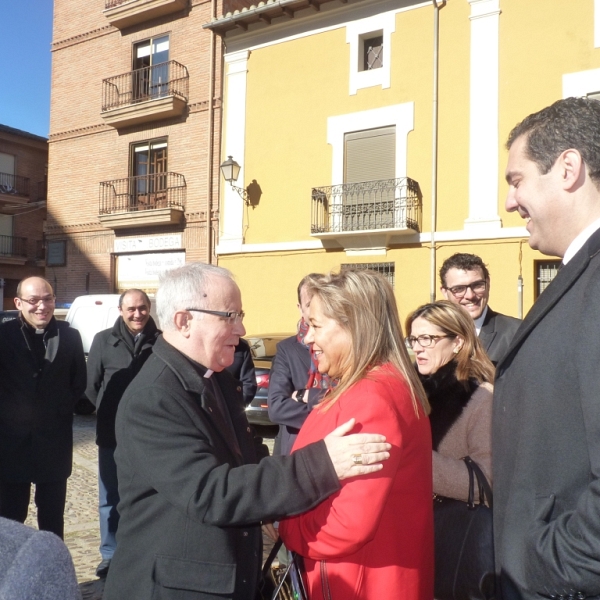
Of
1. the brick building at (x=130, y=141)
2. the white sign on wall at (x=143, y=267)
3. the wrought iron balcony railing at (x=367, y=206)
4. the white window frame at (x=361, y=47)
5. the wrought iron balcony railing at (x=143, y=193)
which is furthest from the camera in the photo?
the white sign on wall at (x=143, y=267)

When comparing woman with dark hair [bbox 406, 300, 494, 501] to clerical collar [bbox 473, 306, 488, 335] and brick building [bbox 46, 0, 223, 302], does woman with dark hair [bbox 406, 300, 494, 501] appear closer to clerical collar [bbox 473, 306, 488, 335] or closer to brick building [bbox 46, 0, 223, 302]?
clerical collar [bbox 473, 306, 488, 335]

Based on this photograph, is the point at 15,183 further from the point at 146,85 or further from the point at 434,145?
the point at 434,145

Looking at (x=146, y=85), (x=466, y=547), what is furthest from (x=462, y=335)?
(x=146, y=85)

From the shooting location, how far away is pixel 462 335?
9.76ft

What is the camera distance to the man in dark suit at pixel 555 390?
1394 mm

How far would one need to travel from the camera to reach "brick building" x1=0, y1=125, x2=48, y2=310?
A: 26.0 metres

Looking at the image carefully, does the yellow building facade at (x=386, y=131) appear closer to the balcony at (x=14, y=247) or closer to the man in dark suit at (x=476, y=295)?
the man in dark suit at (x=476, y=295)

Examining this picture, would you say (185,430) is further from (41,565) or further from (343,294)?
(41,565)

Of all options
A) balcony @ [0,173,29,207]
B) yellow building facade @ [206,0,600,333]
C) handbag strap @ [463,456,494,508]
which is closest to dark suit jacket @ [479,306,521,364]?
handbag strap @ [463,456,494,508]

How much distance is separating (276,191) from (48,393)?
1171 centimetres

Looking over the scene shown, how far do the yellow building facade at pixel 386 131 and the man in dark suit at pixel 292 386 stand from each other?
9.30m

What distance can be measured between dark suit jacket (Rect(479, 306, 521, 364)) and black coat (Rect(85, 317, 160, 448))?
7.89 ft

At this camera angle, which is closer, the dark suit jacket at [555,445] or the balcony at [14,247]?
the dark suit jacket at [555,445]

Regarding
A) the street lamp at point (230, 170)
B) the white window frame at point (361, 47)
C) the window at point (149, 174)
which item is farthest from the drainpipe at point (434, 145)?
the window at point (149, 174)
